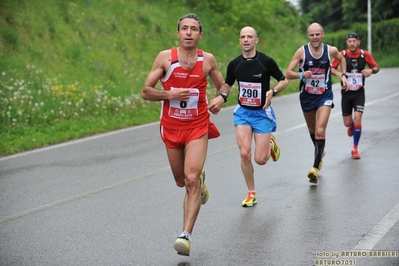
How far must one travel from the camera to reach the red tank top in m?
7.05

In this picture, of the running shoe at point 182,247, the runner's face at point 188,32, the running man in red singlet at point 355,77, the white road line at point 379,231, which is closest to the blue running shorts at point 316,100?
the running man in red singlet at point 355,77

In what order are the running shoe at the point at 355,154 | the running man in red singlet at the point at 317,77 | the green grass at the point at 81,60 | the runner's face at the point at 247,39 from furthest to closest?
1. the green grass at the point at 81,60
2. the running shoe at the point at 355,154
3. the running man in red singlet at the point at 317,77
4. the runner's face at the point at 247,39

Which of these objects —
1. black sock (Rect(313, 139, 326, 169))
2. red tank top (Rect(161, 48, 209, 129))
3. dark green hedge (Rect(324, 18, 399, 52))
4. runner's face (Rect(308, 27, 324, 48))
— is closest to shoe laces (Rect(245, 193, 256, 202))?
black sock (Rect(313, 139, 326, 169))

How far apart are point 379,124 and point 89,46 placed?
11419 millimetres

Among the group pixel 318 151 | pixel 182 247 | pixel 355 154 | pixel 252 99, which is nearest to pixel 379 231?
pixel 182 247

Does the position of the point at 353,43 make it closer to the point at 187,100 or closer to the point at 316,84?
the point at 316,84

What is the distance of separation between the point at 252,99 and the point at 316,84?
1936mm

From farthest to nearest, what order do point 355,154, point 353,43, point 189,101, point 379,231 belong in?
point 353,43 < point 355,154 < point 379,231 < point 189,101

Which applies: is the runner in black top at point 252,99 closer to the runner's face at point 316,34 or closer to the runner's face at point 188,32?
the runner's face at point 316,34

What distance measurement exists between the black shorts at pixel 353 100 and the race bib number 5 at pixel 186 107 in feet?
20.6

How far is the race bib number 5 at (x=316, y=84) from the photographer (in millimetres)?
10781

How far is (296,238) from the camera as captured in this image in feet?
23.7

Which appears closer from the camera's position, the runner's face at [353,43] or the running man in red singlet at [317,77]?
the running man in red singlet at [317,77]

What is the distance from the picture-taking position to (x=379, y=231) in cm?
735
